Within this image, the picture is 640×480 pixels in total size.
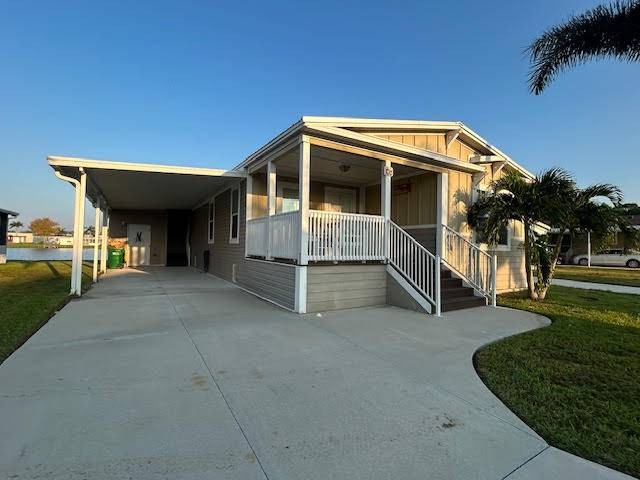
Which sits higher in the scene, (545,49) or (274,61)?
(274,61)

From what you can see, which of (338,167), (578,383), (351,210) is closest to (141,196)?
(351,210)

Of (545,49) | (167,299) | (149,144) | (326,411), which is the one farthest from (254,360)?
(149,144)

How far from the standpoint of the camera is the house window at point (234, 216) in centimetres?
1045

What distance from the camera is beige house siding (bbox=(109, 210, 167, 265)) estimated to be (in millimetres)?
18703

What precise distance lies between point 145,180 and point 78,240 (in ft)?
9.56

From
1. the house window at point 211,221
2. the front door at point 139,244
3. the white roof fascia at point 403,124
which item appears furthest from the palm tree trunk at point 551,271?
the front door at point 139,244

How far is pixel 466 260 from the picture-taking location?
8734 millimetres

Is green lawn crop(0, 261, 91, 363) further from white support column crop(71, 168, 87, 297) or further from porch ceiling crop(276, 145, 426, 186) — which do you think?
porch ceiling crop(276, 145, 426, 186)

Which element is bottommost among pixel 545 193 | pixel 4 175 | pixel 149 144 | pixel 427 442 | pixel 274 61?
pixel 427 442

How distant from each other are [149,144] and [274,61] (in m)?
8.07

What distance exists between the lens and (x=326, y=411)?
268 centimetres

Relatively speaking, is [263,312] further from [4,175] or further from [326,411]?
[4,175]

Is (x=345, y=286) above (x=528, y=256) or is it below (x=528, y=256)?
below

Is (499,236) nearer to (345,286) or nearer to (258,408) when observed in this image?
(345,286)
